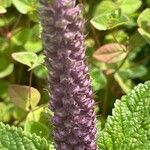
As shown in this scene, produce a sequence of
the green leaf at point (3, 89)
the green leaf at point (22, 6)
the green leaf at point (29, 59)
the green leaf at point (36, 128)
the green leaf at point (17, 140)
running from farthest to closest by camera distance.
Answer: the green leaf at point (3, 89)
the green leaf at point (22, 6)
the green leaf at point (29, 59)
the green leaf at point (36, 128)
the green leaf at point (17, 140)

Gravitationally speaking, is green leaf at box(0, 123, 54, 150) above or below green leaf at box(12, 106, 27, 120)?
above

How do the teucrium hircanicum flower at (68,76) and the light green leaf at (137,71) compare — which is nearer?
the teucrium hircanicum flower at (68,76)

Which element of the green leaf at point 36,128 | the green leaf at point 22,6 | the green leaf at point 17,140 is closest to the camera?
the green leaf at point 17,140

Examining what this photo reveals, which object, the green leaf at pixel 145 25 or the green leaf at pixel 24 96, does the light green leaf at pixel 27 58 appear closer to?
the green leaf at pixel 24 96

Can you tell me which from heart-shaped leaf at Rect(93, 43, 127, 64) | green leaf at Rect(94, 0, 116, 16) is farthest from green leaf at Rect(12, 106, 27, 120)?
green leaf at Rect(94, 0, 116, 16)

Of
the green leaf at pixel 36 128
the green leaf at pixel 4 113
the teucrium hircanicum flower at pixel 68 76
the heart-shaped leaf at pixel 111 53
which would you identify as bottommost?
the green leaf at pixel 4 113

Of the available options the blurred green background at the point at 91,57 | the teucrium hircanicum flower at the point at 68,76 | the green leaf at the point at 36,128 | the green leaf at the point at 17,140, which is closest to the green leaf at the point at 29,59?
the blurred green background at the point at 91,57

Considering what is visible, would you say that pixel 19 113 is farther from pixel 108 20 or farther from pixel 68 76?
pixel 68 76

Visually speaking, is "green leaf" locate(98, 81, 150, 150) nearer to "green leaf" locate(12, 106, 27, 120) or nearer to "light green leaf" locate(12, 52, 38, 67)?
"light green leaf" locate(12, 52, 38, 67)

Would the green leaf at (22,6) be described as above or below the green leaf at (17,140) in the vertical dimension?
above

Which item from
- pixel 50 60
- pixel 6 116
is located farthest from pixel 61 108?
pixel 6 116
